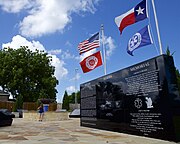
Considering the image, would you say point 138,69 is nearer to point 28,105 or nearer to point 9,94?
point 28,105

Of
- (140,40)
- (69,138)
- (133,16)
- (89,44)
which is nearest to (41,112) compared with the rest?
(89,44)

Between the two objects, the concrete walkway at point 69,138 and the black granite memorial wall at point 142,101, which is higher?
the black granite memorial wall at point 142,101

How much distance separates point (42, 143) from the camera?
27.7 ft

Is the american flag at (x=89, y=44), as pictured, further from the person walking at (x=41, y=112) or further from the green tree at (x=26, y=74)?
the green tree at (x=26, y=74)

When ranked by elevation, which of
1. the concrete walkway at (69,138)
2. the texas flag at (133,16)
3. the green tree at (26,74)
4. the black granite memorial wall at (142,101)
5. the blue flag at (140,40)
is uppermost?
the green tree at (26,74)

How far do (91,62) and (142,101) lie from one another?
22.7 feet

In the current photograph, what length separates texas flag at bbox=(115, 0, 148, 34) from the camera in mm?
11689

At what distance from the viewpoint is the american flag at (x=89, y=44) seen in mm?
16453

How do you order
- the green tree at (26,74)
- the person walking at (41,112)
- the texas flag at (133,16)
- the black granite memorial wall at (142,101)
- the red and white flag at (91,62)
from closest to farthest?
the black granite memorial wall at (142,101), the texas flag at (133,16), the red and white flag at (91,62), the person walking at (41,112), the green tree at (26,74)

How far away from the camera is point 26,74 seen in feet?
147

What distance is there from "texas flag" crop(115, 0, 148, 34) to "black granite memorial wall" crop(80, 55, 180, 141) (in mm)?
2496

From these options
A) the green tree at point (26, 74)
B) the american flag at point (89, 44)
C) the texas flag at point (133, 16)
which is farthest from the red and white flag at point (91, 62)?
the green tree at point (26, 74)

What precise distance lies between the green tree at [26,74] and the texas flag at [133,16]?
31321 millimetres

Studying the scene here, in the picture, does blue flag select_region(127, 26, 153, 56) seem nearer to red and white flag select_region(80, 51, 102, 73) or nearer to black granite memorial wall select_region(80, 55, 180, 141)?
black granite memorial wall select_region(80, 55, 180, 141)
